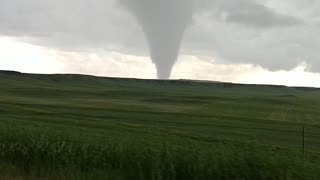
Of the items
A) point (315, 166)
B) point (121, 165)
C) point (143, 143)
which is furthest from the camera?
point (143, 143)

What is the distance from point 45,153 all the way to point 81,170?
1.48 metres

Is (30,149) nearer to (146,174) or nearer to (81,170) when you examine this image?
(81,170)

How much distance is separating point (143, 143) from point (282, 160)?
365 centimetres

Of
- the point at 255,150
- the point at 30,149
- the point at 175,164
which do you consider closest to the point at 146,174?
the point at 175,164

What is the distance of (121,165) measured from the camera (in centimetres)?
1255

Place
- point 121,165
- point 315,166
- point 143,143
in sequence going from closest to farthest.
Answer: point 315,166
point 121,165
point 143,143

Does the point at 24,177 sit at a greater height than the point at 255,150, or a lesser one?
lesser

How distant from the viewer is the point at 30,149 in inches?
535

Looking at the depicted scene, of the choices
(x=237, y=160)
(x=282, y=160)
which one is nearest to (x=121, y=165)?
(x=237, y=160)

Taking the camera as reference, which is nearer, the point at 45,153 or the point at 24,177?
the point at 24,177

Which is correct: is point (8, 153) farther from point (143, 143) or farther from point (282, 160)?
point (282, 160)

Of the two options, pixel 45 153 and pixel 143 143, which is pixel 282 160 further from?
pixel 45 153

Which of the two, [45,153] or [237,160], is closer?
[237,160]

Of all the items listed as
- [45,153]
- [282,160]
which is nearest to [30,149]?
[45,153]
